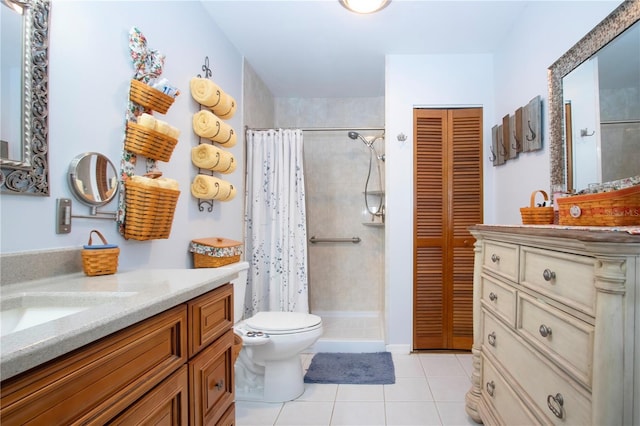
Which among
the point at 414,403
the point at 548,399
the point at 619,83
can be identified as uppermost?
the point at 619,83

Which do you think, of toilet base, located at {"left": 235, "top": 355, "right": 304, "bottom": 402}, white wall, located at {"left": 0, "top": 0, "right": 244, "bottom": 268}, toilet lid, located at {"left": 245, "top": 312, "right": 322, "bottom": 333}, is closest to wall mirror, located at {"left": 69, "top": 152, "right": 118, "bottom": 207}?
white wall, located at {"left": 0, "top": 0, "right": 244, "bottom": 268}

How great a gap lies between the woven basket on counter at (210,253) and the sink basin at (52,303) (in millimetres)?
1012

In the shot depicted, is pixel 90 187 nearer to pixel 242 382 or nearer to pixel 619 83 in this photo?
pixel 242 382

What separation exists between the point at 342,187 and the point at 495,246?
2254 millimetres

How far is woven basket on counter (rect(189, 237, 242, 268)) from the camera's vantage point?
1878 mm

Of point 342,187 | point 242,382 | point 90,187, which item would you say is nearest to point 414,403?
point 242,382

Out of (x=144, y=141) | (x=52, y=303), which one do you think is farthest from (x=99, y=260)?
(x=144, y=141)

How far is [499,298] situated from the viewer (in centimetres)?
141

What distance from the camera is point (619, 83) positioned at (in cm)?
128

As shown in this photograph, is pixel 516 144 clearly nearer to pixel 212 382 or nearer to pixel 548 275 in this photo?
pixel 548 275

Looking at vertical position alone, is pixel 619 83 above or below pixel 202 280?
above

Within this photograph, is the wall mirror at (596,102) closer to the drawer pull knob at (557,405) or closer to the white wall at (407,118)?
the drawer pull knob at (557,405)

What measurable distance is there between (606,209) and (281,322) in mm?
1647

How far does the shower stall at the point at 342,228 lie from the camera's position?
141 inches
